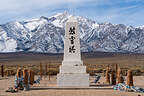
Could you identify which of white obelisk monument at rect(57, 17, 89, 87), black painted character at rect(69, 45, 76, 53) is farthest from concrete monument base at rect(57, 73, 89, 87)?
black painted character at rect(69, 45, 76, 53)

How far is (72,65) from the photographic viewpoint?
2472 centimetres

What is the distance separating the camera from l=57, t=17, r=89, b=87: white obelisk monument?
24234 millimetres

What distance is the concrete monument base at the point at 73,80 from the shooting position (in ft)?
79.4

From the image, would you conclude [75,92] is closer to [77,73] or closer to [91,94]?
[91,94]

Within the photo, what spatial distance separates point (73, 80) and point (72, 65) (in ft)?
3.74

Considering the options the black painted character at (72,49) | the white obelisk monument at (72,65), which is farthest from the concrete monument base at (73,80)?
the black painted character at (72,49)

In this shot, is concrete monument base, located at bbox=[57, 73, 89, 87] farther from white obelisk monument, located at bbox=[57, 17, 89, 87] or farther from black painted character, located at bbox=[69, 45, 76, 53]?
black painted character, located at bbox=[69, 45, 76, 53]

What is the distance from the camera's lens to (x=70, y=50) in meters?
25.2

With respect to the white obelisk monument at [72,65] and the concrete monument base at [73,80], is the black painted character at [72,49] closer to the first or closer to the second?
the white obelisk monument at [72,65]

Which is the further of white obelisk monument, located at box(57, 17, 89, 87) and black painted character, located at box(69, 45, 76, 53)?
black painted character, located at box(69, 45, 76, 53)

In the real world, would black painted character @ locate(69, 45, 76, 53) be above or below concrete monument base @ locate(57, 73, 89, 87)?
above

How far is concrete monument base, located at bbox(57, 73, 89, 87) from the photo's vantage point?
2419 cm

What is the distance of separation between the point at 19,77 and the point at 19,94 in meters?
3.14

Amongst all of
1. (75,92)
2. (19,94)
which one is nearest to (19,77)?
(19,94)
